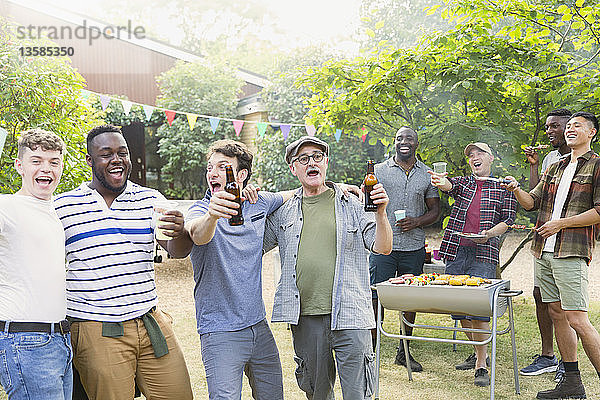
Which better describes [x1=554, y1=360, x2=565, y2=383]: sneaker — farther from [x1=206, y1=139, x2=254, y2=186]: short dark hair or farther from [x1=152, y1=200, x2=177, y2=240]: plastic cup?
[x1=152, y1=200, x2=177, y2=240]: plastic cup

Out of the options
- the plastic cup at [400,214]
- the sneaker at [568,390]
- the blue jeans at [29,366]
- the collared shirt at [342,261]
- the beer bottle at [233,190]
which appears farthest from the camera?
the plastic cup at [400,214]

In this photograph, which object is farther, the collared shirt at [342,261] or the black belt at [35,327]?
the collared shirt at [342,261]

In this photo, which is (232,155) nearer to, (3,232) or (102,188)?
(102,188)

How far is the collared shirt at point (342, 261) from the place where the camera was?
3.14 m

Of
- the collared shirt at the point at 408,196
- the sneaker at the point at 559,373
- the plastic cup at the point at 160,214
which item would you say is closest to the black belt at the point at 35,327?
the plastic cup at the point at 160,214

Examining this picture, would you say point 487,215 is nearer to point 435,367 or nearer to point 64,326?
point 435,367

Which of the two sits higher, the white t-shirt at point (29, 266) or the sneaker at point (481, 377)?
the white t-shirt at point (29, 266)

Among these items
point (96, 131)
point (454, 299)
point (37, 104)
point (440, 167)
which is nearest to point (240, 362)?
point (96, 131)

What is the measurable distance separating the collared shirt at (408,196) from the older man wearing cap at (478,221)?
0.25 m

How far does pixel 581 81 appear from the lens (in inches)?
217

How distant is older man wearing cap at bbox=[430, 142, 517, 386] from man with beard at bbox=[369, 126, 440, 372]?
0.24 metres

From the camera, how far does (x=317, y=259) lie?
3217mm

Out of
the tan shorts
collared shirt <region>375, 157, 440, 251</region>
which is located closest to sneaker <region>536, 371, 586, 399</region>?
collared shirt <region>375, 157, 440, 251</region>

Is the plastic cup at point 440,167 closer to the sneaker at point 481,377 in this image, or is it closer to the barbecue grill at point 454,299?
the barbecue grill at point 454,299
